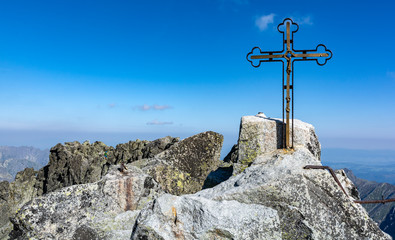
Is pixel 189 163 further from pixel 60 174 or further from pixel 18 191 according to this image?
pixel 18 191

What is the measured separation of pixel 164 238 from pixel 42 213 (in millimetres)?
2836

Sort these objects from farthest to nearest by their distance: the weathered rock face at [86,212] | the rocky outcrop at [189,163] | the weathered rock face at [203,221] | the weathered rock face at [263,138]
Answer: the rocky outcrop at [189,163], the weathered rock face at [263,138], the weathered rock face at [86,212], the weathered rock face at [203,221]

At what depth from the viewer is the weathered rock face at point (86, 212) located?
6094 mm

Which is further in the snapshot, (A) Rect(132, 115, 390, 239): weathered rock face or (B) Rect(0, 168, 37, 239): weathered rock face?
(B) Rect(0, 168, 37, 239): weathered rock face

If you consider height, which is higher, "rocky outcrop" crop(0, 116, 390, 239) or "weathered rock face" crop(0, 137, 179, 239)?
"rocky outcrop" crop(0, 116, 390, 239)

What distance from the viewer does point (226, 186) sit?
657cm

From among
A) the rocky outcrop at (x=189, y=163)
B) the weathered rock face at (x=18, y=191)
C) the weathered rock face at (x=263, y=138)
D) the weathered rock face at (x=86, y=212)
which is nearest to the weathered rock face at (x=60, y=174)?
the weathered rock face at (x=18, y=191)

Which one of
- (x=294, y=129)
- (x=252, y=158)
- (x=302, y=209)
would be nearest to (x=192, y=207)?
(x=302, y=209)

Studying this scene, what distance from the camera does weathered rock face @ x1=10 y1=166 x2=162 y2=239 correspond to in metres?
6.09

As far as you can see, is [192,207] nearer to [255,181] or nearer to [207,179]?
[255,181]

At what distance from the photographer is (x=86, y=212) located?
645 cm

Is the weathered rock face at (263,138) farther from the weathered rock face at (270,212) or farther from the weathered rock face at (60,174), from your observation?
the weathered rock face at (60,174)

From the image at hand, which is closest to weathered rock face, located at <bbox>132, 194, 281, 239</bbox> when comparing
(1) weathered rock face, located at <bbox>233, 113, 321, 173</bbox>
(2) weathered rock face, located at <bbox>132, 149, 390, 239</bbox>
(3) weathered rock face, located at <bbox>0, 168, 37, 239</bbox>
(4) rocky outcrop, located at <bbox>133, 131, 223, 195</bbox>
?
(2) weathered rock face, located at <bbox>132, 149, 390, 239</bbox>

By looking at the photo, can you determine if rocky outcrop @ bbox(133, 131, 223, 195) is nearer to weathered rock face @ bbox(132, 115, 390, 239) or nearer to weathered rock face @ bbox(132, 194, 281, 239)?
weathered rock face @ bbox(132, 115, 390, 239)
